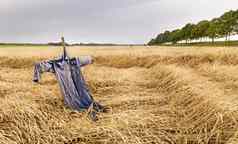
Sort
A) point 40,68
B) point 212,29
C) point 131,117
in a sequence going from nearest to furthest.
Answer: point 131,117 < point 40,68 < point 212,29

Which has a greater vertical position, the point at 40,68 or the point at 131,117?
the point at 40,68

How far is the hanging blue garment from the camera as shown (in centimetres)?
780

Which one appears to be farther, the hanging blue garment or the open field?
the hanging blue garment

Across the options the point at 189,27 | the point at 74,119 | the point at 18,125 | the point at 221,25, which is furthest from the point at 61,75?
the point at 189,27

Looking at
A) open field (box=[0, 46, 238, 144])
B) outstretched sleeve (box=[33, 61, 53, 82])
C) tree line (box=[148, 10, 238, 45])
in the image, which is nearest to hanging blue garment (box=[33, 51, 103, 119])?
outstretched sleeve (box=[33, 61, 53, 82])

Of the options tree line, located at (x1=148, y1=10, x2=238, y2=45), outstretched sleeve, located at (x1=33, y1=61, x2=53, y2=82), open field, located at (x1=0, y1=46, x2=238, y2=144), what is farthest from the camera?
tree line, located at (x1=148, y1=10, x2=238, y2=45)

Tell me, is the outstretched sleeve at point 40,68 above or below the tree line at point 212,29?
below

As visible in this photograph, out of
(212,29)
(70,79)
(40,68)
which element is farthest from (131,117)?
(212,29)

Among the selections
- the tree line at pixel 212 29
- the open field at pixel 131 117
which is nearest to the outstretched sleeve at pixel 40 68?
the open field at pixel 131 117

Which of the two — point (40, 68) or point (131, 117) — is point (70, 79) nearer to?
point (40, 68)

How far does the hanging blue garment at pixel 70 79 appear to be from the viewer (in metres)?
7.80

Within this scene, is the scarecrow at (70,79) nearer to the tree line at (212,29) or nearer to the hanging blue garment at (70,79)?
the hanging blue garment at (70,79)

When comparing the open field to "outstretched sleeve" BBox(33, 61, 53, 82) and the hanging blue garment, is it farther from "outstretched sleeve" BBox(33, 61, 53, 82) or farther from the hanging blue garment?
"outstretched sleeve" BBox(33, 61, 53, 82)

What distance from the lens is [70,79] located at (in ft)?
26.3
